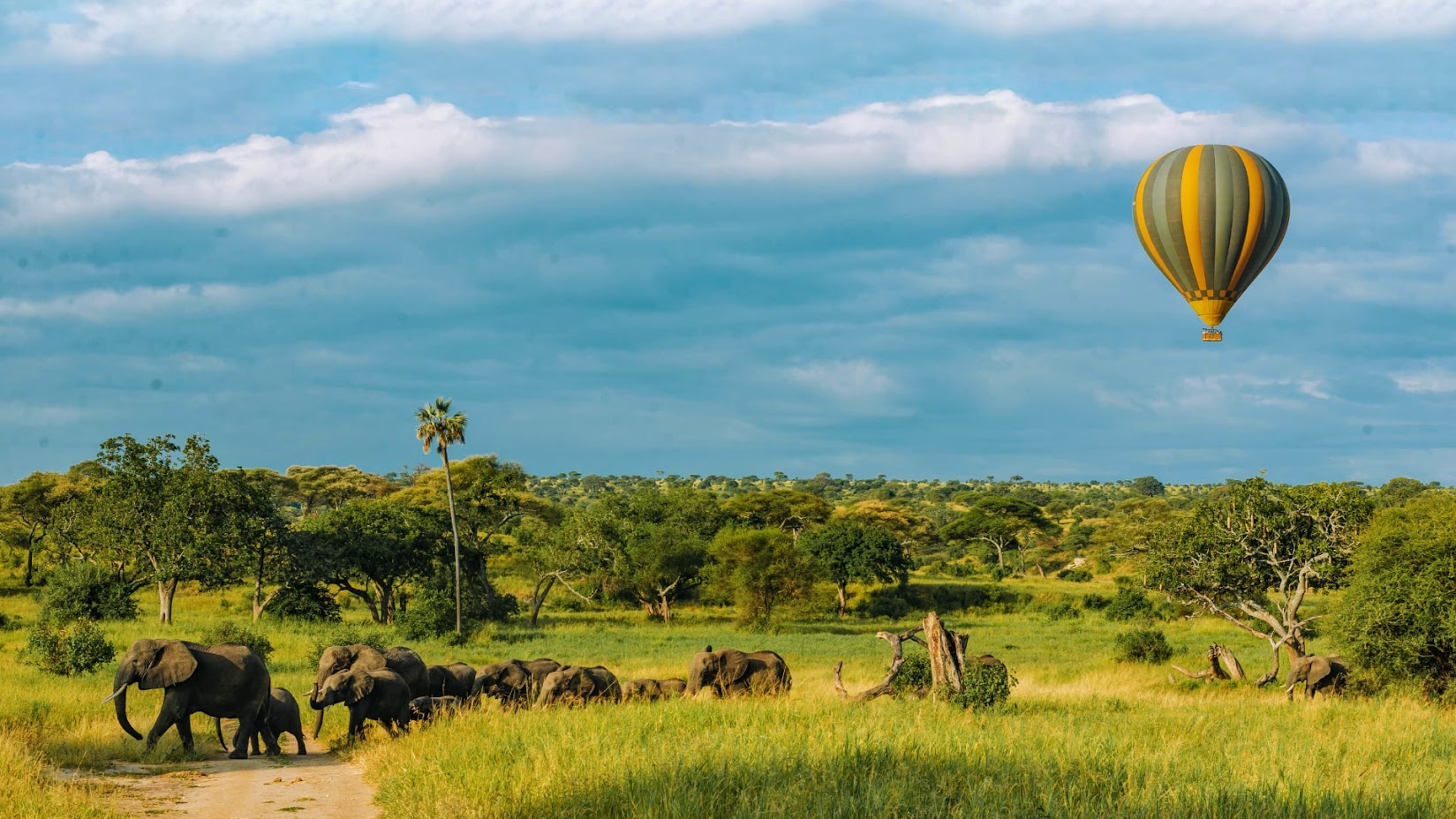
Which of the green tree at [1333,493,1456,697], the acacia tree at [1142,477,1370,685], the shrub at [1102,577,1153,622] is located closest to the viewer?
the green tree at [1333,493,1456,697]

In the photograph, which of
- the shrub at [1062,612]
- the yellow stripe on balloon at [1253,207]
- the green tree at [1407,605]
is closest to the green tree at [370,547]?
the shrub at [1062,612]

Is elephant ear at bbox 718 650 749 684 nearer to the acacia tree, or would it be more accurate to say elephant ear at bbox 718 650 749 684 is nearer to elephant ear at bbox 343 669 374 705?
elephant ear at bbox 343 669 374 705

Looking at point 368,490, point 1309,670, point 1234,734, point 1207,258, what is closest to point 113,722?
point 1234,734

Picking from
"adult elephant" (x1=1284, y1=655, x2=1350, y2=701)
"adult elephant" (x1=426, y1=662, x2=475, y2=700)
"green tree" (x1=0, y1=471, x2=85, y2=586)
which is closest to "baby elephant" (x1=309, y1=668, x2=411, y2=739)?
"adult elephant" (x1=426, y1=662, x2=475, y2=700)

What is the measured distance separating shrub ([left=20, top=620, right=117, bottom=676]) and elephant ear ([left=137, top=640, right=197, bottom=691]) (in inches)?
586

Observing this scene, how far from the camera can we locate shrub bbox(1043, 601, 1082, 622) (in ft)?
223

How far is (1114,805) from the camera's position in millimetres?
11234

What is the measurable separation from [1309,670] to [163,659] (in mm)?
26344

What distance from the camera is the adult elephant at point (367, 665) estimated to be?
23.6m

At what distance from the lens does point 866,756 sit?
45.2 feet

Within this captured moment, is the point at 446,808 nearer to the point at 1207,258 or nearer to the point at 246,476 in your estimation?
the point at 1207,258

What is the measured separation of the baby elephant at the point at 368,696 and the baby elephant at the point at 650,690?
183 inches

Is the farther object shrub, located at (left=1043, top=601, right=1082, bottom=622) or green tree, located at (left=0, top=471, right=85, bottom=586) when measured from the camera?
green tree, located at (left=0, top=471, right=85, bottom=586)

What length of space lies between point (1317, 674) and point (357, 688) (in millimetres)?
23113
